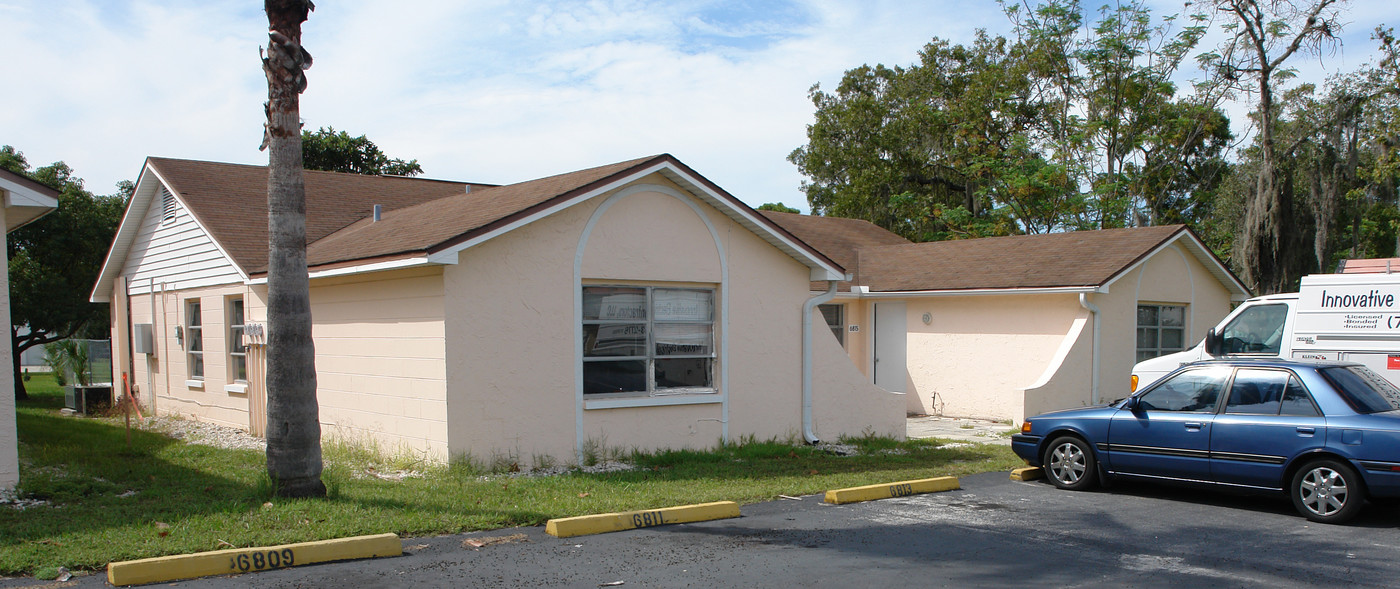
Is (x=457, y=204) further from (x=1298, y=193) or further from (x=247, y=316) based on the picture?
(x=1298, y=193)

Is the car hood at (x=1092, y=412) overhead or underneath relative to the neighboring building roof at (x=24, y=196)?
underneath

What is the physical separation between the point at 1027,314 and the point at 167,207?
50.3 ft

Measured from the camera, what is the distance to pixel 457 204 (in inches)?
534

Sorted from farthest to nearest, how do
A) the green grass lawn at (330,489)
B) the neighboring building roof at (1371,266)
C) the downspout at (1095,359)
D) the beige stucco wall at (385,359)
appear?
the downspout at (1095,359), the neighboring building roof at (1371,266), the beige stucco wall at (385,359), the green grass lawn at (330,489)

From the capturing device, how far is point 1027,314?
17.2 meters

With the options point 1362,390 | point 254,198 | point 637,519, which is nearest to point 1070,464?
point 1362,390

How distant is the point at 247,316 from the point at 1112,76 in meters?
26.7

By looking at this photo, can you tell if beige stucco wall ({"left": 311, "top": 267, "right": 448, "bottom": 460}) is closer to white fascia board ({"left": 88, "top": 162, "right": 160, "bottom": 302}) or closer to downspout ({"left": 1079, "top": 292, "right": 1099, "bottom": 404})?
white fascia board ({"left": 88, "top": 162, "right": 160, "bottom": 302})

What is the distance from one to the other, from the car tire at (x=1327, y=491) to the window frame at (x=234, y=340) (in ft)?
46.8

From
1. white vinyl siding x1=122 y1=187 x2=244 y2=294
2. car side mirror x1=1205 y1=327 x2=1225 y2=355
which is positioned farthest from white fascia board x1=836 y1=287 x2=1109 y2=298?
white vinyl siding x1=122 y1=187 x2=244 y2=294

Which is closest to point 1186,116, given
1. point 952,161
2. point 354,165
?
point 952,161

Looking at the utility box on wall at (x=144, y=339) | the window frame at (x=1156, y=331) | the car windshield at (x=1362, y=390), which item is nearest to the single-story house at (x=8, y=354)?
the utility box on wall at (x=144, y=339)

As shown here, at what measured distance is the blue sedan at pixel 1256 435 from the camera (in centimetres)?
825

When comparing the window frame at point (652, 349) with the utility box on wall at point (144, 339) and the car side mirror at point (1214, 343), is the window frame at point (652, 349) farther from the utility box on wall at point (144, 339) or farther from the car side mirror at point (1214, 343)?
the utility box on wall at point (144, 339)
